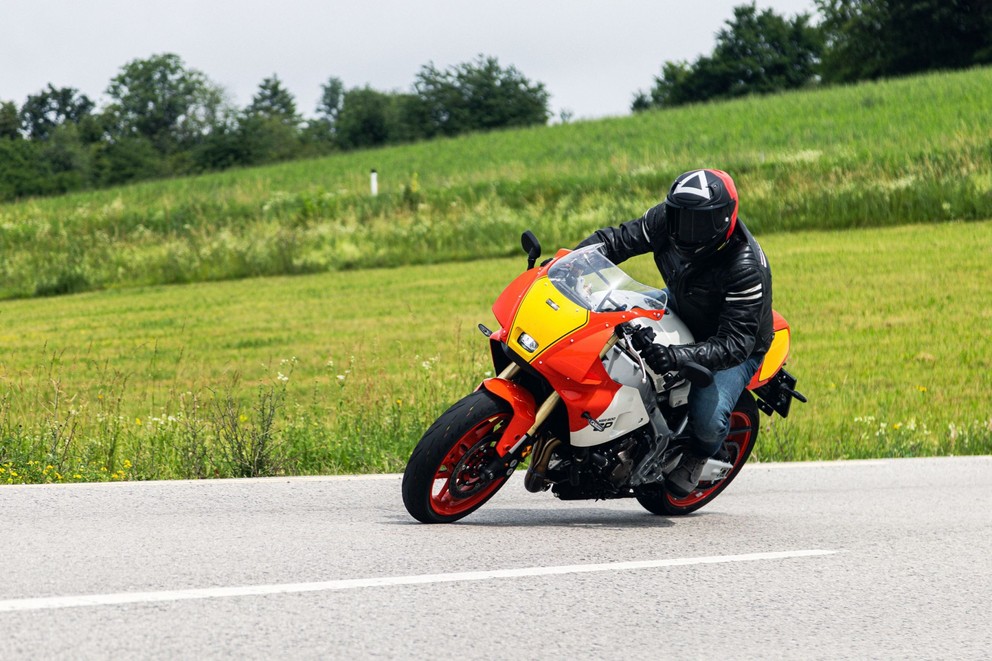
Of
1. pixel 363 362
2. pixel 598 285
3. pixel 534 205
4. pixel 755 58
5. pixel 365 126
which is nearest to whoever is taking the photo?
pixel 598 285

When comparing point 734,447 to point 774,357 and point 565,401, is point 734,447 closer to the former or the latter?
point 774,357

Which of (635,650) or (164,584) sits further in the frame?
(164,584)

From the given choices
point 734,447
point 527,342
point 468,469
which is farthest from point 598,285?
point 734,447

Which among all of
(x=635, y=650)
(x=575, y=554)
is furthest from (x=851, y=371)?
(x=635, y=650)

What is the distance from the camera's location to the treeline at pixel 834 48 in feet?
241

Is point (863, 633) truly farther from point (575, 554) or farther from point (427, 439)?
point (427, 439)

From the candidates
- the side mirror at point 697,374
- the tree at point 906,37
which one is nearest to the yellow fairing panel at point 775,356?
the side mirror at point 697,374

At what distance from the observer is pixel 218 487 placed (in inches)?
287

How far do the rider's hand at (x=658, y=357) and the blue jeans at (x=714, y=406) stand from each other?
1.84ft

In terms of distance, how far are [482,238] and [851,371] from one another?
13.9m

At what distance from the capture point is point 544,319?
19.7ft

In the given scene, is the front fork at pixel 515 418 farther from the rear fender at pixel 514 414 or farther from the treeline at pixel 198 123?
the treeline at pixel 198 123

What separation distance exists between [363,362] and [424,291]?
29.3ft

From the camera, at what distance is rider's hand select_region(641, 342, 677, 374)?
588cm
